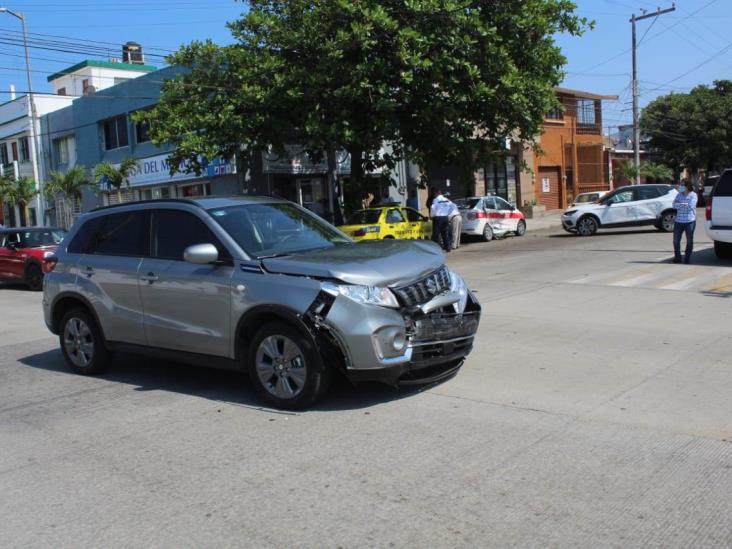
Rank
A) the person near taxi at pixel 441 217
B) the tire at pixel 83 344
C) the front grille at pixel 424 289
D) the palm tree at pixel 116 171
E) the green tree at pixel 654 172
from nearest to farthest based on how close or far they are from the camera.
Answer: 1. the front grille at pixel 424 289
2. the tire at pixel 83 344
3. the person near taxi at pixel 441 217
4. the palm tree at pixel 116 171
5. the green tree at pixel 654 172

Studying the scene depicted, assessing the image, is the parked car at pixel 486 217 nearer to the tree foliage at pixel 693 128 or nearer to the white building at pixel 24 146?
the white building at pixel 24 146

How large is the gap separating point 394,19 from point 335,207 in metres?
8.56

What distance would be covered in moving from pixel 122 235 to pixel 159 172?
24.3 meters

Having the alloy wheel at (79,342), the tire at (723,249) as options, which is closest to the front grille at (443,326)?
the alloy wheel at (79,342)

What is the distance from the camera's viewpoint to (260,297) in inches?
234

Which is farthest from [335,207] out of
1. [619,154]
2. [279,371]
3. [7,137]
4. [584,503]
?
[619,154]

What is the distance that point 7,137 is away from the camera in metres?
41.9

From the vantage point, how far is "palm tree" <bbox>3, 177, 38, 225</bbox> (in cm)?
3606

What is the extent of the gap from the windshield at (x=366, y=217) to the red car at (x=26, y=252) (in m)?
8.10

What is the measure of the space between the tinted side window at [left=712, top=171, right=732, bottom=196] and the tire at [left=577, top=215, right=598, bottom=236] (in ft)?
30.4

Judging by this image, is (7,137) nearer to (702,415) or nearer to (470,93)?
(470,93)

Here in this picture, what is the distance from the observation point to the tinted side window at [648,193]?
2316 cm

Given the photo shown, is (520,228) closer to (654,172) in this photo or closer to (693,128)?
(654,172)

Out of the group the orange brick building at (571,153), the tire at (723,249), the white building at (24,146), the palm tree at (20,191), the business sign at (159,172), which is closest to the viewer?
the tire at (723,249)
